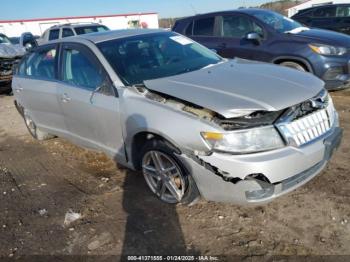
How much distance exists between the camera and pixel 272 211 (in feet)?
11.0

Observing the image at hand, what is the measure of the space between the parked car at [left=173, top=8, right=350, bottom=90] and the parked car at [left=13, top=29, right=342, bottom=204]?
2.58 m

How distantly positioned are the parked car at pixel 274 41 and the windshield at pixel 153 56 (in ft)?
8.27

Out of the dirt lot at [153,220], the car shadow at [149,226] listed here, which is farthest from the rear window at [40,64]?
the car shadow at [149,226]

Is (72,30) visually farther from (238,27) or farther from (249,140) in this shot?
(249,140)

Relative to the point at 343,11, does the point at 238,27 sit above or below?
above

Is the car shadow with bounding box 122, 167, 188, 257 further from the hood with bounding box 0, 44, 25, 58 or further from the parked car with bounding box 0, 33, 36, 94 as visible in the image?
the hood with bounding box 0, 44, 25, 58

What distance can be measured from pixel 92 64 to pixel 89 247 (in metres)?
1.95

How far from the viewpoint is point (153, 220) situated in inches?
135

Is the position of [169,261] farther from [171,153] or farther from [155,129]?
[155,129]

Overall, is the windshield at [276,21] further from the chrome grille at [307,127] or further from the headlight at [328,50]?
the chrome grille at [307,127]

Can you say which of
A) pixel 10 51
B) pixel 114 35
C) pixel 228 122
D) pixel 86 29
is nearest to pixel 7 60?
pixel 10 51

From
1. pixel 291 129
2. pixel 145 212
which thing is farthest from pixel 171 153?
pixel 291 129

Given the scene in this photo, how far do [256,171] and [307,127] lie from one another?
632mm

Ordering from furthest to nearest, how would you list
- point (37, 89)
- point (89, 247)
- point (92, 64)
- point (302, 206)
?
1. point (37, 89)
2. point (92, 64)
3. point (302, 206)
4. point (89, 247)
